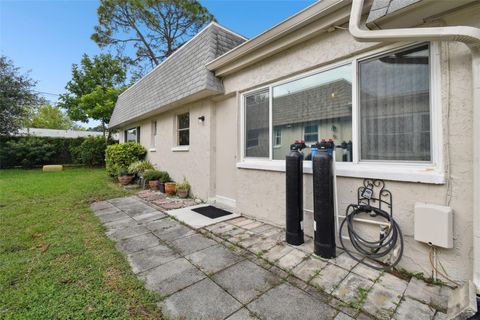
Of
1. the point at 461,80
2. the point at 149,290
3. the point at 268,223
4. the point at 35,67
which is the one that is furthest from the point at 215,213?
the point at 35,67

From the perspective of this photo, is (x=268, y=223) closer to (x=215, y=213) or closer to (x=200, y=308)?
(x=215, y=213)

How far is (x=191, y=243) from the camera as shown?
3.23 meters

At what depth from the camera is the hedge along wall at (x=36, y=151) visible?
1317 centimetres

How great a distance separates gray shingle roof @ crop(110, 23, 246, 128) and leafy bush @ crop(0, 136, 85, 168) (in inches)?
Answer: 416

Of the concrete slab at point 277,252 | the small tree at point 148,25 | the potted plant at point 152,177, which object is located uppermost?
the small tree at point 148,25

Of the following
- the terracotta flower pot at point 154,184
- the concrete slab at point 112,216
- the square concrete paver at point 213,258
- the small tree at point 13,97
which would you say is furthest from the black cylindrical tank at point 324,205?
the small tree at point 13,97

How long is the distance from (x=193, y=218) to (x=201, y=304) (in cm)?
244

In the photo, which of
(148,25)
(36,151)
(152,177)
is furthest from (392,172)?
(148,25)

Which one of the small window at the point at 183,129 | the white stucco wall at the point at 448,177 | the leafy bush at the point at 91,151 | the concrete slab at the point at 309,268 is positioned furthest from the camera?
the leafy bush at the point at 91,151

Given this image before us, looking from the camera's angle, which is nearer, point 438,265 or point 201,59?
point 438,265

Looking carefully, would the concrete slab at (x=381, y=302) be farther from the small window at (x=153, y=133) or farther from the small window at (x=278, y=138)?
the small window at (x=153, y=133)

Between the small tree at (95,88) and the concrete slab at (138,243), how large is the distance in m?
14.9

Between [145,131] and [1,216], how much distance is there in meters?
5.59

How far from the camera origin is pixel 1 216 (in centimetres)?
448
